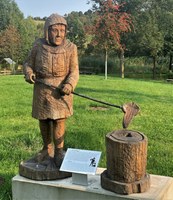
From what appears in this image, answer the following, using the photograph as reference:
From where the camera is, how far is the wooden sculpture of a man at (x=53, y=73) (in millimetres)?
3520

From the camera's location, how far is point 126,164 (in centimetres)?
319

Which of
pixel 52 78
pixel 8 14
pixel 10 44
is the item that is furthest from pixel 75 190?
pixel 8 14

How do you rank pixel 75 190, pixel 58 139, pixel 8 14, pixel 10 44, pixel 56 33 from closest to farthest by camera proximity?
pixel 75 190 → pixel 56 33 → pixel 58 139 → pixel 10 44 → pixel 8 14

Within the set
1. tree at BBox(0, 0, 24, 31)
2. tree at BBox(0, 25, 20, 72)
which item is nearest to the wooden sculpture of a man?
tree at BBox(0, 25, 20, 72)

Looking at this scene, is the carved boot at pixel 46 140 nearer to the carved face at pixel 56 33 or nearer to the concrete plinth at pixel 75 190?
the concrete plinth at pixel 75 190

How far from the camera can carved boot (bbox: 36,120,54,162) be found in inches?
145

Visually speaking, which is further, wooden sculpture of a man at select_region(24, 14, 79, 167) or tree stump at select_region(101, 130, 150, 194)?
wooden sculpture of a man at select_region(24, 14, 79, 167)

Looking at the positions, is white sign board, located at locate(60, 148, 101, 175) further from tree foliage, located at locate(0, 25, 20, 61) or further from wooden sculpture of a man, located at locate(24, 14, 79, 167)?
tree foliage, located at locate(0, 25, 20, 61)

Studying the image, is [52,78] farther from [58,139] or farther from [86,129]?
[86,129]

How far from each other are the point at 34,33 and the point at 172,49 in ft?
58.8

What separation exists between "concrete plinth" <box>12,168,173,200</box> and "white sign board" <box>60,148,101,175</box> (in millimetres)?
175

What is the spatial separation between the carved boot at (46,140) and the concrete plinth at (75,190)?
0.92 ft

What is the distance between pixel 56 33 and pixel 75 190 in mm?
1492

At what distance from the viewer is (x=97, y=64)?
32000mm
